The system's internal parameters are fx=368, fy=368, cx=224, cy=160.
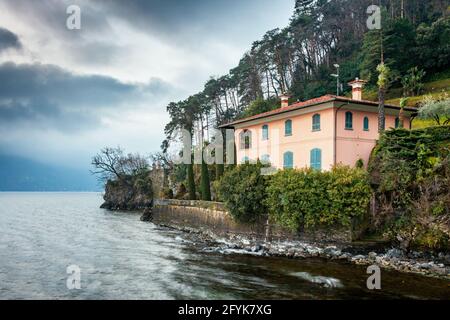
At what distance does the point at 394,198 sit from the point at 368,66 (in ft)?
106

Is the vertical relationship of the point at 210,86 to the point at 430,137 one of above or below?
above

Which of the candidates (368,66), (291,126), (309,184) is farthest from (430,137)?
(368,66)

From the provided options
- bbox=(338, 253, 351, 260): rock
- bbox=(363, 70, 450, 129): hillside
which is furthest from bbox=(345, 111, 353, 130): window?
bbox=(363, 70, 450, 129): hillside

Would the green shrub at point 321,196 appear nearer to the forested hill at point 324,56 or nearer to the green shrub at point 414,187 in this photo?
the green shrub at point 414,187

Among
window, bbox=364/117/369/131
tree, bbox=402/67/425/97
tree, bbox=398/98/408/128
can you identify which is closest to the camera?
window, bbox=364/117/369/131

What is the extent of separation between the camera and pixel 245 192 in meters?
26.5

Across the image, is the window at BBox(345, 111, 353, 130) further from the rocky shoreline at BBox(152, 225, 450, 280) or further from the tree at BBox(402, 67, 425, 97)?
the tree at BBox(402, 67, 425, 97)

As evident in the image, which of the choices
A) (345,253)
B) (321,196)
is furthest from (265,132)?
(345,253)

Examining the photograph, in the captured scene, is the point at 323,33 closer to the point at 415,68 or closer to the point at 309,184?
the point at 415,68

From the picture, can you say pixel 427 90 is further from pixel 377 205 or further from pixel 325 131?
pixel 377 205

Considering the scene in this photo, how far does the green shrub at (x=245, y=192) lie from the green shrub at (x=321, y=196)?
2.00 metres

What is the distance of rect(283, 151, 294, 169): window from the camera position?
30.7 meters

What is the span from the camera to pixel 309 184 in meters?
23.1

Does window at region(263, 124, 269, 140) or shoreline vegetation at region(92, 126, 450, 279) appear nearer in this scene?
shoreline vegetation at region(92, 126, 450, 279)
